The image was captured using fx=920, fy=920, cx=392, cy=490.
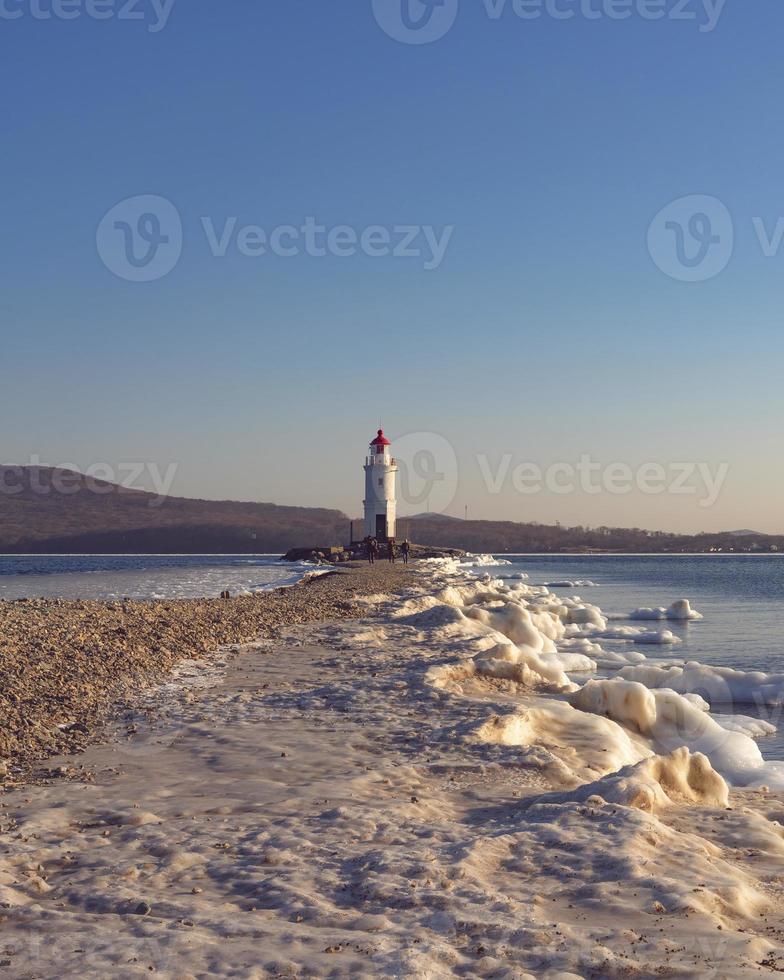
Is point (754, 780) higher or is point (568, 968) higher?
point (568, 968)

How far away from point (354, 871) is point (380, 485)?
57.5 m

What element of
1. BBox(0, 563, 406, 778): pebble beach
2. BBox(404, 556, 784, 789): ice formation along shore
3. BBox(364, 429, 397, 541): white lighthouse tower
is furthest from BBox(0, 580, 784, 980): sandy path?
BBox(364, 429, 397, 541): white lighthouse tower

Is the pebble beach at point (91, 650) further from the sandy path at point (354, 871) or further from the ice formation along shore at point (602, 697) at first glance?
the ice formation along shore at point (602, 697)

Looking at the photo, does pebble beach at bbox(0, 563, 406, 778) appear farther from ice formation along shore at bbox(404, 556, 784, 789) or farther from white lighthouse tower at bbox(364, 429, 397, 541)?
white lighthouse tower at bbox(364, 429, 397, 541)

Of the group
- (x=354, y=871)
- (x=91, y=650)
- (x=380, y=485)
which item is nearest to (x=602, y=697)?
(x=354, y=871)

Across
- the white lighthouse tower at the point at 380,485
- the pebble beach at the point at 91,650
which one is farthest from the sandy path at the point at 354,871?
the white lighthouse tower at the point at 380,485

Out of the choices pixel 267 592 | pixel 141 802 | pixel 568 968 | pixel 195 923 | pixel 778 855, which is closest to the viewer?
pixel 568 968

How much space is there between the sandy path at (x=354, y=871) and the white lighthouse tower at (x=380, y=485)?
54496 mm

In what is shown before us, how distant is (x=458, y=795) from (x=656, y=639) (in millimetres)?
16902

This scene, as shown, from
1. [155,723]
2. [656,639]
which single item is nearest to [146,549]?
[656,639]

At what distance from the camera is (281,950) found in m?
3.54

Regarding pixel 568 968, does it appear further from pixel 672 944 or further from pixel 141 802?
pixel 141 802

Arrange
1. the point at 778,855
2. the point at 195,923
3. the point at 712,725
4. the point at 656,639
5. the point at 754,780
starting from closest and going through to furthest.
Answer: the point at 195,923 → the point at 778,855 → the point at 754,780 → the point at 712,725 → the point at 656,639

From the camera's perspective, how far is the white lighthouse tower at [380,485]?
61.8m
